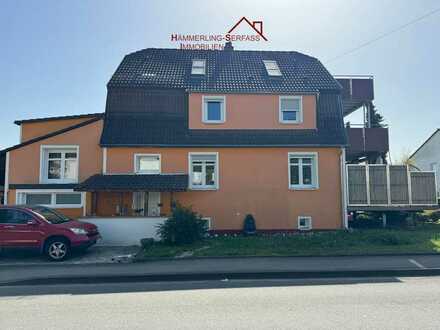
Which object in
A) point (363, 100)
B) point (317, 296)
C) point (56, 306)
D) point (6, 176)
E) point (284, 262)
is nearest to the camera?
point (56, 306)

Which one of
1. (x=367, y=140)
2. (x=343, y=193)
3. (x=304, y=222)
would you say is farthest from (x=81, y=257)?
(x=367, y=140)

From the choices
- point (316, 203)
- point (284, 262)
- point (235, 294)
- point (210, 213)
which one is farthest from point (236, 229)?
point (235, 294)

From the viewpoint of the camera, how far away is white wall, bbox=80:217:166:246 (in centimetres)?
1393

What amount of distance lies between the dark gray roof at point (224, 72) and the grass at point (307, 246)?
7.35 metres

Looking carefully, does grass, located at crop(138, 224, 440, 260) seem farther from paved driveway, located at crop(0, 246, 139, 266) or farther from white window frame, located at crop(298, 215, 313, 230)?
white window frame, located at crop(298, 215, 313, 230)

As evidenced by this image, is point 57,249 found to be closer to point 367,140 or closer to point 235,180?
point 235,180

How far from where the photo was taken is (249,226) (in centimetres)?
1540

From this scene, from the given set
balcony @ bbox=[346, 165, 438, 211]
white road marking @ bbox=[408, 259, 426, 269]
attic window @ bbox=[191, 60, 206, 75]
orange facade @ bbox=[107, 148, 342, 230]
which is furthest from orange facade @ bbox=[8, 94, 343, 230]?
white road marking @ bbox=[408, 259, 426, 269]

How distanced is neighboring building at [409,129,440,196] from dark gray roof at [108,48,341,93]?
2105 cm

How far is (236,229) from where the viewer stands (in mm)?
15703

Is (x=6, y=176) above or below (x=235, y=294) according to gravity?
above

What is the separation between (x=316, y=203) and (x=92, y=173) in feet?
33.0

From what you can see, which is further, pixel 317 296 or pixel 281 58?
pixel 281 58

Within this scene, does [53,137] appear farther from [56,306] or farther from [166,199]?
[56,306]
